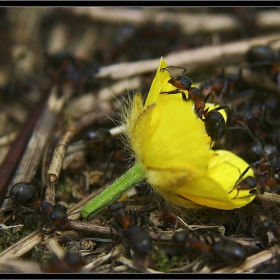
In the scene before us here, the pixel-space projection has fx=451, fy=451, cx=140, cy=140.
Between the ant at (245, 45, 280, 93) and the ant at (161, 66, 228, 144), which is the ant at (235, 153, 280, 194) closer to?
the ant at (161, 66, 228, 144)

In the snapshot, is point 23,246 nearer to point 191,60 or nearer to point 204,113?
point 204,113

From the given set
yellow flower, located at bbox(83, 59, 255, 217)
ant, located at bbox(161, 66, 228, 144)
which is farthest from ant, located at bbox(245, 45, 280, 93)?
yellow flower, located at bbox(83, 59, 255, 217)

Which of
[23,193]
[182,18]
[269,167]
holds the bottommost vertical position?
[23,193]

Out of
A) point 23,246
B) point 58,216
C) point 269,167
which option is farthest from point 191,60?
point 23,246

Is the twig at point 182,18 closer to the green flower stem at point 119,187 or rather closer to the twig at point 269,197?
the twig at point 269,197

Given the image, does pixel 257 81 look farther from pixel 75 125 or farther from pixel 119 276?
pixel 119 276

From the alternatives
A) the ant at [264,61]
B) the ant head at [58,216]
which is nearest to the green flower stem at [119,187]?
the ant head at [58,216]

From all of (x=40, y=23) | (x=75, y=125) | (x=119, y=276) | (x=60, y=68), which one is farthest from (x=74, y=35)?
(x=119, y=276)
